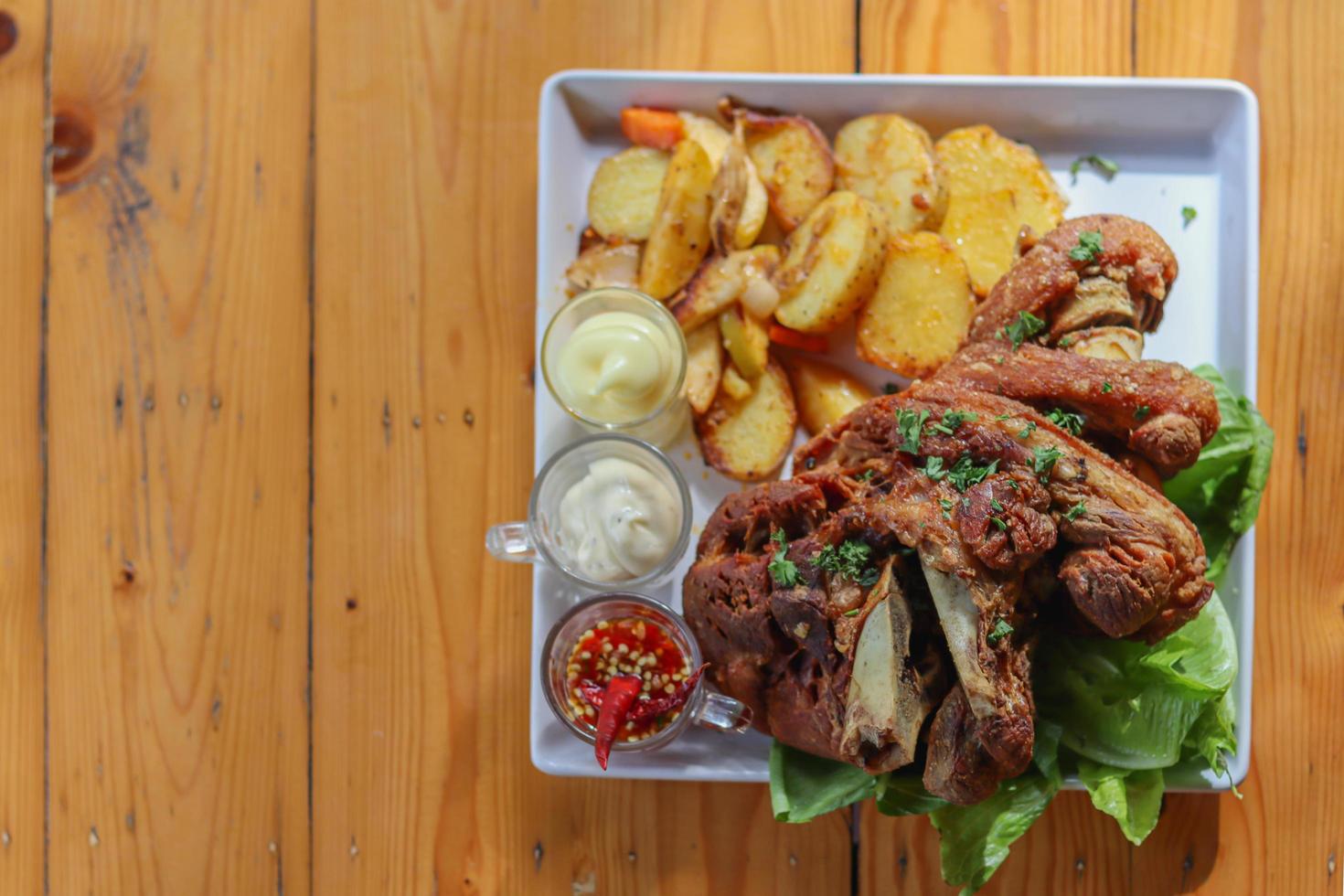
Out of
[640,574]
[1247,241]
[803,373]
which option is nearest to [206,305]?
[640,574]

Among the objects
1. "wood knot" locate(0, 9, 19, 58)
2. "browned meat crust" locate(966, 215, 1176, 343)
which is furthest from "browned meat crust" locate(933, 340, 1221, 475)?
"wood knot" locate(0, 9, 19, 58)

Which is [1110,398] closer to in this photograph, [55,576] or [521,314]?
[521,314]

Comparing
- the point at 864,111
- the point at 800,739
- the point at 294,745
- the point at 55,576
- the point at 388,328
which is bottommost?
the point at 294,745

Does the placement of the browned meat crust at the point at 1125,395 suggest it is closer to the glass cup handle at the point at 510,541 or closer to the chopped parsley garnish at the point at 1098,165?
the chopped parsley garnish at the point at 1098,165

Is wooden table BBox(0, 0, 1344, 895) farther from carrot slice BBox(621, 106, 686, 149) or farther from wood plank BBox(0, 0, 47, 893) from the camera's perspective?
carrot slice BBox(621, 106, 686, 149)

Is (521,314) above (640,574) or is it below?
above

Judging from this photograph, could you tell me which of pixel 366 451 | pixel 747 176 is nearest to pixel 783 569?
pixel 747 176
